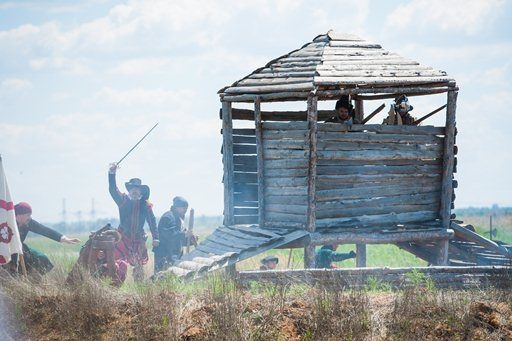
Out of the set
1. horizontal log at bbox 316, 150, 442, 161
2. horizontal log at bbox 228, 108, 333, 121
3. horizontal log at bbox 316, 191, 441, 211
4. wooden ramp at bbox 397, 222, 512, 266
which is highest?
horizontal log at bbox 228, 108, 333, 121

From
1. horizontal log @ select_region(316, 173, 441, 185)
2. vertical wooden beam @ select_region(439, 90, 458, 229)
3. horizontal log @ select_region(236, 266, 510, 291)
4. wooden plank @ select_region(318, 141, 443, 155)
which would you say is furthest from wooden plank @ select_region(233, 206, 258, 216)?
horizontal log @ select_region(236, 266, 510, 291)

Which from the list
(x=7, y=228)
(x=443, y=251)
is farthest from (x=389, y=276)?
(x=7, y=228)

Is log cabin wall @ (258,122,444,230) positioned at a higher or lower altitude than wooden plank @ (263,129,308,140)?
lower

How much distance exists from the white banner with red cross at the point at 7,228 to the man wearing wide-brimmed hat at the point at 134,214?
3.10m

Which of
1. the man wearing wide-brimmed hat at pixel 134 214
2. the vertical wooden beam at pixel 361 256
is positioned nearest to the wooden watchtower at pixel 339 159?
the man wearing wide-brimmed hat at pixel 134 214

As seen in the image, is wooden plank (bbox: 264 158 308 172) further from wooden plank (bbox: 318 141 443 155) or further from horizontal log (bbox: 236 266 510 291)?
horizontal log (bbox: 236 266 510 291)

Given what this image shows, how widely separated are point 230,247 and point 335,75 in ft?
12.6

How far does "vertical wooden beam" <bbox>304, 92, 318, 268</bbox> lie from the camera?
15.9 meters

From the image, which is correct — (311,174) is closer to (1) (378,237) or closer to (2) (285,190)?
(2) (285,190)

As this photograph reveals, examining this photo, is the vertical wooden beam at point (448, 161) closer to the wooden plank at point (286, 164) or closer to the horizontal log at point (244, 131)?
the wooden plank at point (286, 164)

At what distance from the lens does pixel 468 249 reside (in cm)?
1870

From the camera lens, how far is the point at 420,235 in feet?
56.2

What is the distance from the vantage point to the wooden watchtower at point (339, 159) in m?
16.2

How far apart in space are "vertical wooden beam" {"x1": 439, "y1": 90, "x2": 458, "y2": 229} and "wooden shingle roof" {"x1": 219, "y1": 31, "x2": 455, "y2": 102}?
0.40m
